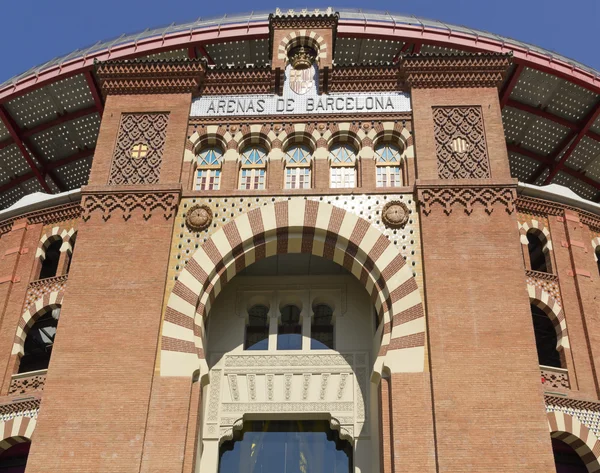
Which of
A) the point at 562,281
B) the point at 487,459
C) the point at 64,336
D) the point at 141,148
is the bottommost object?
the point at 487,459

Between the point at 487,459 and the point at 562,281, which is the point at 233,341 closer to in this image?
the point at 487,459

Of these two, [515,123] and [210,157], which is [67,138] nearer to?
[210,157]

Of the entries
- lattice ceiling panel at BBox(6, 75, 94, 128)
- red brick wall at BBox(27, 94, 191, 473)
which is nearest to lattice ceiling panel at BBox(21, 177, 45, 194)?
lattice ceiling panel at BBox(6, 75, 94, 128)

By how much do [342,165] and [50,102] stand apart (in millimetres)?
8733

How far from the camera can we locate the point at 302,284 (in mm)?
13820

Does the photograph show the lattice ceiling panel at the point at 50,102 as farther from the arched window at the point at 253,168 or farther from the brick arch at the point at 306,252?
the brick arch at the point at 306,252

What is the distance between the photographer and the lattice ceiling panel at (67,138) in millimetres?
18453

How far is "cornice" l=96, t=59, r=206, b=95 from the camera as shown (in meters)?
14.4

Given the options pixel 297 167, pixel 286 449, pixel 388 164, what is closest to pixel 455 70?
pixel 388 164

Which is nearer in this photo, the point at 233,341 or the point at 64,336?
the point at 64,336

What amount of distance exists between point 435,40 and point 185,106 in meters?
7.37

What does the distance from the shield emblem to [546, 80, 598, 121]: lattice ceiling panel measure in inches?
271

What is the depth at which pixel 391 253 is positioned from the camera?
12242 mm

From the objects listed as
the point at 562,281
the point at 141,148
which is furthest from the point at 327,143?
the point at 562,281
